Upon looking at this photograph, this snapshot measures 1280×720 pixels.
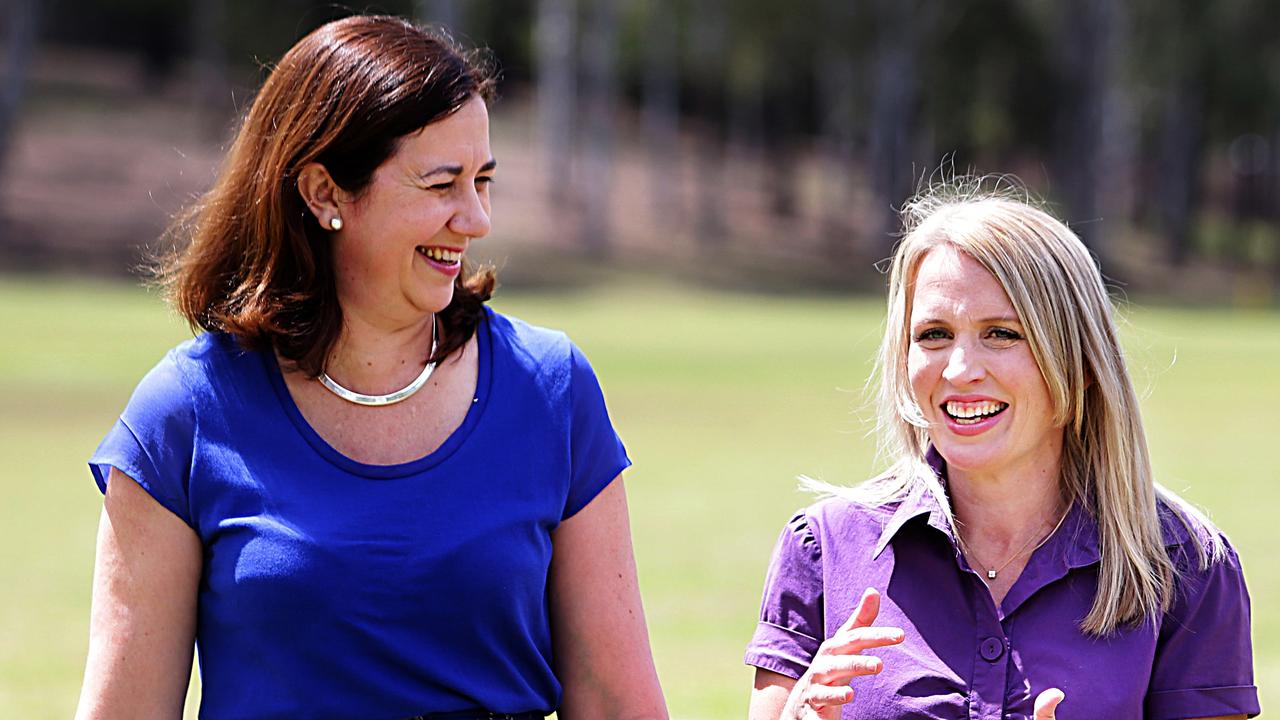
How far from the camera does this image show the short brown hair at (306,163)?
11.1ft

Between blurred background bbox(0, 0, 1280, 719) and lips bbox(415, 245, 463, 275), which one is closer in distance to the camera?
lips bbox(415, 245, 463, 275)

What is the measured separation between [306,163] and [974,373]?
1.44 m

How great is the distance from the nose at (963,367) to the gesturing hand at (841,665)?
49 centimetres

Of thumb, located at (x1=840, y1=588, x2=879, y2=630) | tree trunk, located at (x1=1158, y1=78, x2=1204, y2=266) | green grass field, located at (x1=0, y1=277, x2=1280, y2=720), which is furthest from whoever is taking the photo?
tree trunk, located at (x1=1158, y1=78, x2=1204, y2=266)

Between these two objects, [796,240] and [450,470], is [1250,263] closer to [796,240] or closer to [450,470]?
[796,240]

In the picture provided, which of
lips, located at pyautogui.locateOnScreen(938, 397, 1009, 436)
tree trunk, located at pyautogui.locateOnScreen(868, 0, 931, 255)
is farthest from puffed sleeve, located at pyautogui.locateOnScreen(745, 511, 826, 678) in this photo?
tree trunk, located at pyautogui.locateOnScreen(868, 0, 931, 255)

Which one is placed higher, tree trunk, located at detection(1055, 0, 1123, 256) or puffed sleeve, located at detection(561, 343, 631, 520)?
tree trunk, located at detection(1055, 0, 1123, 256)

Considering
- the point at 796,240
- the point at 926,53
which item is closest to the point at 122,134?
the point at 796,240

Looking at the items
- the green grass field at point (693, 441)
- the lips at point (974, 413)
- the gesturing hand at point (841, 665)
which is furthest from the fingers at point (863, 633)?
the green grass field at point (693, 441)

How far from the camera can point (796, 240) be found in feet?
171

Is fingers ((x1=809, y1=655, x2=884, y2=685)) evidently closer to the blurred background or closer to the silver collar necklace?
the silver collar necklace

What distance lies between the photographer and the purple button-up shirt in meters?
3.21

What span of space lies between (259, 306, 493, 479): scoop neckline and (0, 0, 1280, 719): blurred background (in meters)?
3.42

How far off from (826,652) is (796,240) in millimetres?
49478
